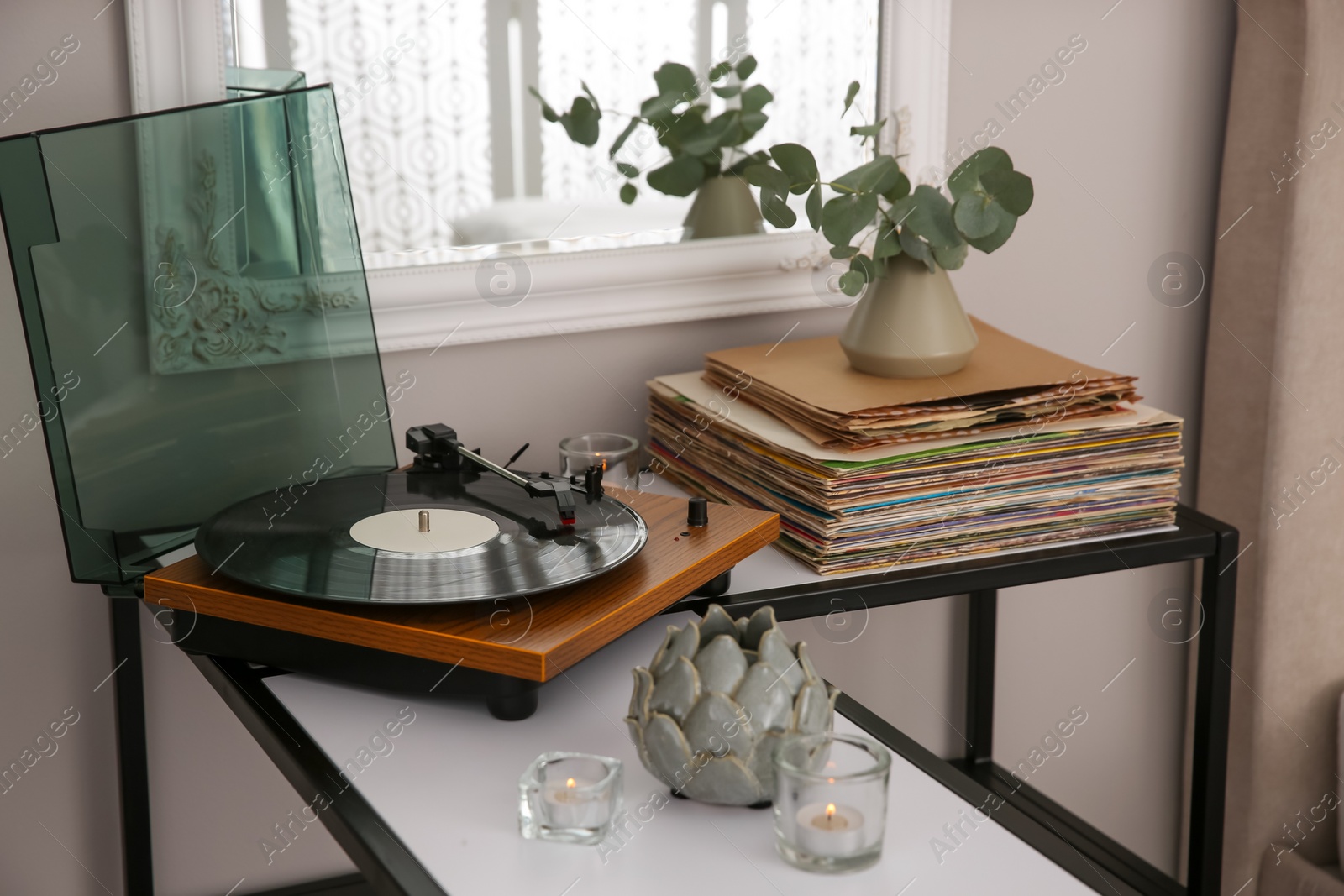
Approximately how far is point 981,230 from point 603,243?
0.42 metres

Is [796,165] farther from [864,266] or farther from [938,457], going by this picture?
[938,457]

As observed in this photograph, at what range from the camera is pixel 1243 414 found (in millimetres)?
1663

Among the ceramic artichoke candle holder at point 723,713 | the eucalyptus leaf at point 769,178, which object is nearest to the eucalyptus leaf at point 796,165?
the eucalyptus leaf at point 769,178

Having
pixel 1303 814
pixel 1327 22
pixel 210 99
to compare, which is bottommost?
pixel 1303 814

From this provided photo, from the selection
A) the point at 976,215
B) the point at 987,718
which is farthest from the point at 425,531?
the point at 987,718

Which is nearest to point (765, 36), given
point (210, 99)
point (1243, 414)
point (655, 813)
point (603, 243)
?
point (603, 243)

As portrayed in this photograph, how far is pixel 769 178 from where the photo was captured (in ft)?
4.35

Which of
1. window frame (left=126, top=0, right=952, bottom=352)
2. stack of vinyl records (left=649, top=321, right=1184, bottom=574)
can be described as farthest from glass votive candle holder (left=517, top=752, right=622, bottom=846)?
window frame (left=126, top=0, right=952, bottom=352)

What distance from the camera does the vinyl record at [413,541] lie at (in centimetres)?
88

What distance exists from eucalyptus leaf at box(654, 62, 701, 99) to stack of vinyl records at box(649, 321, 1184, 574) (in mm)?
333

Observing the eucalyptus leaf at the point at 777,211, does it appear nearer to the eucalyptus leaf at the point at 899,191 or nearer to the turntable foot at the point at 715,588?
the eucalyptus leaf at the point at 899,191

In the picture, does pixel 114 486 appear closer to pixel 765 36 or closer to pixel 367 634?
pixel 367 634

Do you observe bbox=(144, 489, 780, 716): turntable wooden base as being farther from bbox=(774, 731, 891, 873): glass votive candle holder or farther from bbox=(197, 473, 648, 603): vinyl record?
bbox=(774, 731, 891, 873): glass votive candle holder

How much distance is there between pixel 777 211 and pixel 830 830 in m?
0.79
